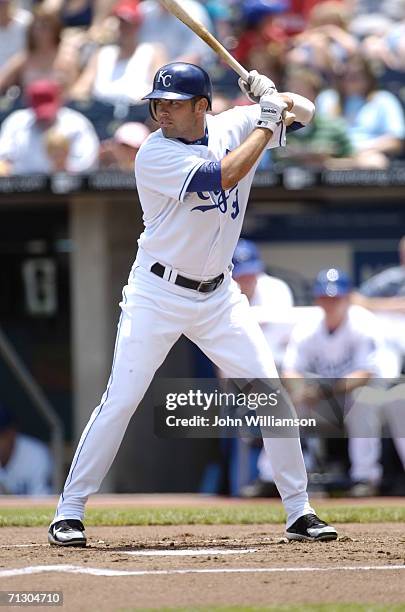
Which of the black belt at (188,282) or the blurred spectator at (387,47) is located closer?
the black belt at (188,282)

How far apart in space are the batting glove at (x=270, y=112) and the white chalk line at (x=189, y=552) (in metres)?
1.63

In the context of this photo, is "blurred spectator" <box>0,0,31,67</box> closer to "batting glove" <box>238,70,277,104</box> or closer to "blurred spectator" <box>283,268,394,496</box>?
"blurred spectator" <box>283,268,394,496</box>

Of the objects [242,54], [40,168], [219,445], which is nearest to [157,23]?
[242,54]

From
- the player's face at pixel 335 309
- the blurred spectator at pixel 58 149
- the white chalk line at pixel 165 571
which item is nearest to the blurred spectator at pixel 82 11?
the blurred spectator at pixel 58 149

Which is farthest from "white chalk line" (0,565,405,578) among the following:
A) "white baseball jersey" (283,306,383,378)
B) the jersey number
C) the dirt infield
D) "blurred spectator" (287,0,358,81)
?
"blurred spectator" (287,0,358,81)

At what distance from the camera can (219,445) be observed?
8992mm

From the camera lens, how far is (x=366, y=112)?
9391mm

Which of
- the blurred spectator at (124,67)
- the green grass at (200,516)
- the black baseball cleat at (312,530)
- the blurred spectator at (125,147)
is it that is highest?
the blurred spectator at (124,67)

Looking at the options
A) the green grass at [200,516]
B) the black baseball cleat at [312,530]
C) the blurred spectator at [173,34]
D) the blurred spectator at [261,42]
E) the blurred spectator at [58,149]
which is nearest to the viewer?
the black baseball cleat at [312,530]

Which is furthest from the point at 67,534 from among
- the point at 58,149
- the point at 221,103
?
the point at 221,103

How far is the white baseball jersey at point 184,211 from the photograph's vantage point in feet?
15.5

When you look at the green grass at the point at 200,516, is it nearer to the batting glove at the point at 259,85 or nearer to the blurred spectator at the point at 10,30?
the batting glove at the point at 259,85

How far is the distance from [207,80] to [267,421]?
4.48ft

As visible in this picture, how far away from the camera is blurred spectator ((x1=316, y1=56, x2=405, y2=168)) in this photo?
30.0 ft
